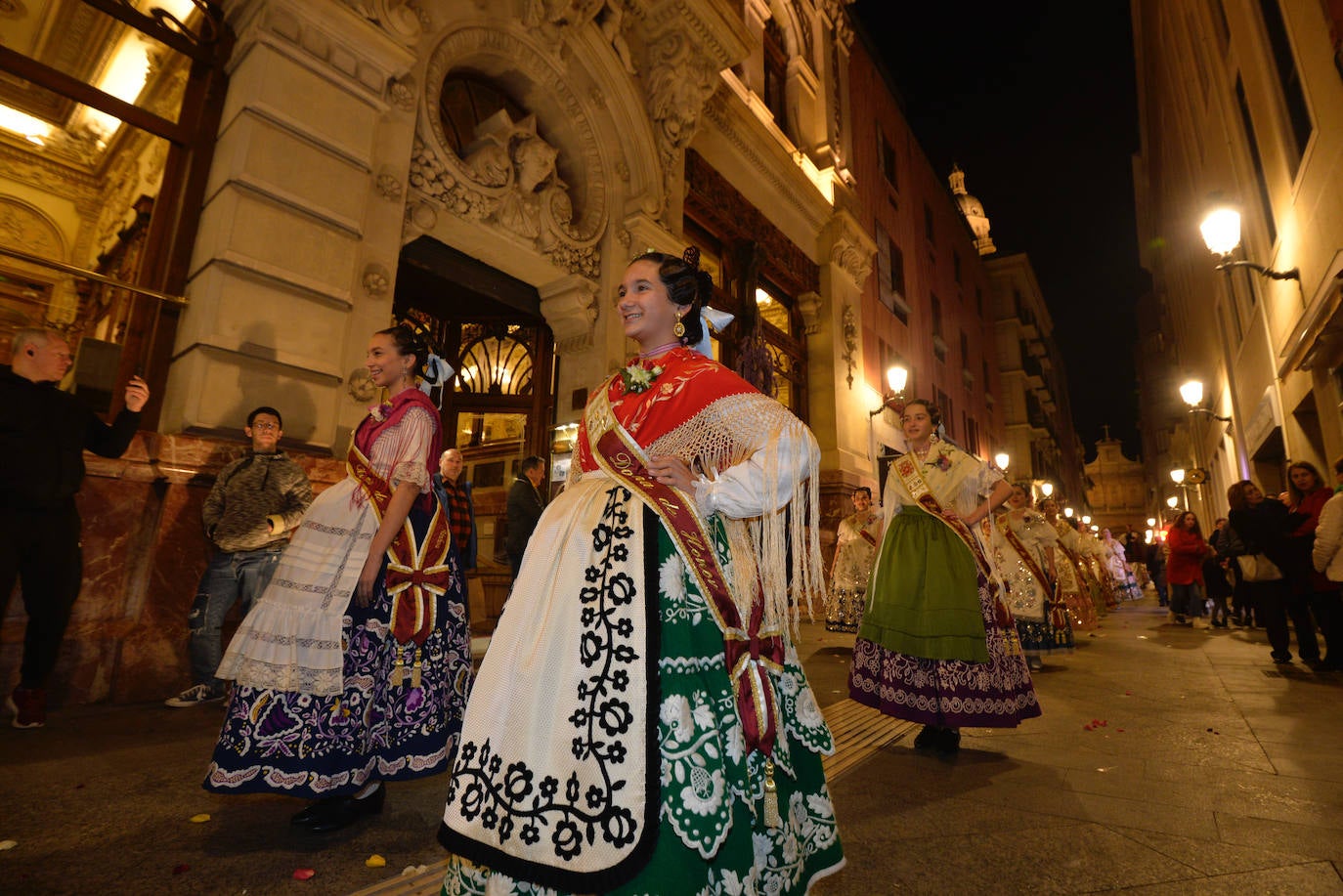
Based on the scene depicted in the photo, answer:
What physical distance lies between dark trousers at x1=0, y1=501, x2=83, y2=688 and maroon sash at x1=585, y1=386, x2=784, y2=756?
350 cm

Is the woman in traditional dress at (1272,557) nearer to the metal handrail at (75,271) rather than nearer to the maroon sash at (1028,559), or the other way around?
the maroon sash at (1028,559)

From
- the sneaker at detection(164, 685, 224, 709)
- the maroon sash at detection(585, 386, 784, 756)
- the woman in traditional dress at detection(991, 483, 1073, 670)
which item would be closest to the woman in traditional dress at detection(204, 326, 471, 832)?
the maroon sash at detection(585, 386, 784, 756)

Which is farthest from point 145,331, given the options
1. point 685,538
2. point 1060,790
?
point 1060,790

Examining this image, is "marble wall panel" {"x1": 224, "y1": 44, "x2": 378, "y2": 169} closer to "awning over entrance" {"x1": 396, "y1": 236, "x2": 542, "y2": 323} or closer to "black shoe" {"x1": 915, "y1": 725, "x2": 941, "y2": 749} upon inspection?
"awning over entrance" {"x1": 396, "y1": 236, "x2": 542, "y2": 323}

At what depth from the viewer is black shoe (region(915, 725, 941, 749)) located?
361 centimetres

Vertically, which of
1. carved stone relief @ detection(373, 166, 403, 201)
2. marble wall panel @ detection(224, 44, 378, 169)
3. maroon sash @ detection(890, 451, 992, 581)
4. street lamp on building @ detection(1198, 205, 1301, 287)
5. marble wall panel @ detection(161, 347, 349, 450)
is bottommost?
maroon sash @ detection(890, 451, 992, 581)

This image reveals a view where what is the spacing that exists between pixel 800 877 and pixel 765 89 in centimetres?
1484

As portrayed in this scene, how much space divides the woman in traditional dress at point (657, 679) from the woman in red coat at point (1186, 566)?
11663mm

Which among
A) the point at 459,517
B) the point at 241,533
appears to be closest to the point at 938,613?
the point at 241,533

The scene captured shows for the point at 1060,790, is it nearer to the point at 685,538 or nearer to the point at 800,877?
the point at 800,877

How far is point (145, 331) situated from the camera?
4781mm

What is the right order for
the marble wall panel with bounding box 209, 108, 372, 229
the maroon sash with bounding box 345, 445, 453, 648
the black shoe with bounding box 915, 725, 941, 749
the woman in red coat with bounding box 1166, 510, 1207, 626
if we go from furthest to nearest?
the woman in red coat with bounding box 1166, 510, 1207, 626 < the marble wall panel with bounding box 209, 108, 372, 229 < the black shoe with bounding box 915, 725, 941, 749 < the maroon sash with bounding box 345, 445, 453, 648

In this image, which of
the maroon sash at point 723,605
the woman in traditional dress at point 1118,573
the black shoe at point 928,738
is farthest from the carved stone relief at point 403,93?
the woman in traditional dress at point 1118,573

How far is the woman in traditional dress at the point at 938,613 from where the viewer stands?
3.61m
